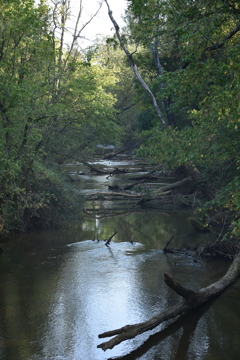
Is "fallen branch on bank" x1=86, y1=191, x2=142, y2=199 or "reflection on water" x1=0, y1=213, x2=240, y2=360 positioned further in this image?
"fallen branch on bank" x1=86, y1=191, x2=142, y2=199

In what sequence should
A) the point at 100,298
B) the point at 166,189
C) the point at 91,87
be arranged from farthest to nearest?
1. the point at 166,189
2. the point at 91,87
3. the point at 100,298

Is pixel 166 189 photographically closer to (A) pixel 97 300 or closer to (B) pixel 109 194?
(B) pixel 109 194

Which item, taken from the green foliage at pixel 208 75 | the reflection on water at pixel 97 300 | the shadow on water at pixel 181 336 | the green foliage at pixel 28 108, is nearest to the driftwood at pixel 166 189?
the green foliage at pixel 28 108

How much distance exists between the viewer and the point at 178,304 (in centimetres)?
827

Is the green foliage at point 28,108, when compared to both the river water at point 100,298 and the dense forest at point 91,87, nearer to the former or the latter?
the dense forest at point 91,87

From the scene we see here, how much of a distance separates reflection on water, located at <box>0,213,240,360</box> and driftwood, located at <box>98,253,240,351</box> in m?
0.32

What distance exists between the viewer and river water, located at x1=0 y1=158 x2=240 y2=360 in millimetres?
7434

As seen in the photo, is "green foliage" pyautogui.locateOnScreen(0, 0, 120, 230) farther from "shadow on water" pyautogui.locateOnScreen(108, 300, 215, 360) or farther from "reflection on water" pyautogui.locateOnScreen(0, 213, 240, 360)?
"shadow on water" pyautogui.locateOnScreen(108, 300, 215, 360)

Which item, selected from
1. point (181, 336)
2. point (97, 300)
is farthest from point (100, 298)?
point (181, 336)

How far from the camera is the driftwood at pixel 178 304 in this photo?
6699 millimetres

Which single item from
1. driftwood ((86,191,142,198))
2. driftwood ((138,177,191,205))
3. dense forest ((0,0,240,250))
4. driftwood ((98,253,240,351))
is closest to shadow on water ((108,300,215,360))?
driftwood ((98,253,240,351))

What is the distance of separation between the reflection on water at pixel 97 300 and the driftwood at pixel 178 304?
0.32m

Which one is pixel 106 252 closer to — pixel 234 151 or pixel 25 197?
pixel 25 197

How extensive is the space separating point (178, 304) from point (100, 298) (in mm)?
2328
